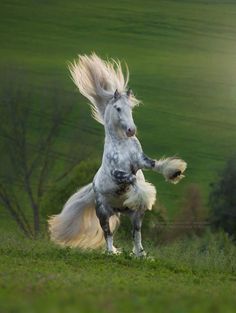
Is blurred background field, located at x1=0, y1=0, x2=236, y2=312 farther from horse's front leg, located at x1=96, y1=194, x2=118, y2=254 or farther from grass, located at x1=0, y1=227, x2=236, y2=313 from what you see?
horse's front leg, located at x1=96, y1=194, x2=118, y2=254

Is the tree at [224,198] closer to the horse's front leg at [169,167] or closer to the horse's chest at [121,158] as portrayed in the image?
the horse's chest at [121,158]

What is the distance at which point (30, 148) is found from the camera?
7194 centimetres

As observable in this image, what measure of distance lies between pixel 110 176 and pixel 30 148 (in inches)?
2219

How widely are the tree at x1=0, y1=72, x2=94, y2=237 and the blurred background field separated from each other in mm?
94

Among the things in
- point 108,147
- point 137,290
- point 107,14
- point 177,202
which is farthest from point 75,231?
point 107,14

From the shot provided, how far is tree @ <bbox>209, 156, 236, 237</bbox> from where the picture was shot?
66312 mm

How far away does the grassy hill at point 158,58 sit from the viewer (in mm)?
72500

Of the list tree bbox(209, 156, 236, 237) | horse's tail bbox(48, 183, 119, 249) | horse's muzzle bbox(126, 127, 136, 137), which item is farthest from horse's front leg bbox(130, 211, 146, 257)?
tree bbox(209, 156, 236, 237)

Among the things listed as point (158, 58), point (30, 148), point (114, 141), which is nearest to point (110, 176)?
point (114, 141)

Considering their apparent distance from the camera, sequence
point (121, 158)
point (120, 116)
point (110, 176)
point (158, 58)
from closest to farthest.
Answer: point (121, 158), point (110, 176), point (120, 116), point (158, 58)

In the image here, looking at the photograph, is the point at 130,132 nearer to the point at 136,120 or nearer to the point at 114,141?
the point at 114,141

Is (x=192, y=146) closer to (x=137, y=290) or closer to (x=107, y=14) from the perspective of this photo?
(x=107, y=14)

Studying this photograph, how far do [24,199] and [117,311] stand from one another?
62874 mm

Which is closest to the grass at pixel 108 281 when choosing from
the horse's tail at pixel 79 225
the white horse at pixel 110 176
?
the horse's tail at pixel 79 225
